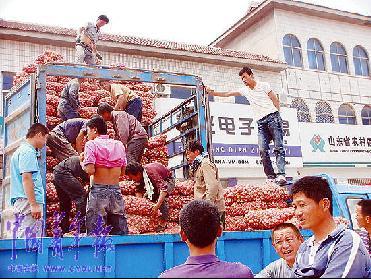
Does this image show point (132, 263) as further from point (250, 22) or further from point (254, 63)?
point (250, 22)

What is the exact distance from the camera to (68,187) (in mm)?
4281

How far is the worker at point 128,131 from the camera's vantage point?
510 centimetres

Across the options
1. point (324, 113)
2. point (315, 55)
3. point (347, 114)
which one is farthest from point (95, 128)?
point (347, 114)

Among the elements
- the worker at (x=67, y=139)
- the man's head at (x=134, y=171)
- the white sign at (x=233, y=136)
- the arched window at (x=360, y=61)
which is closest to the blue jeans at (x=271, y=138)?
the man's head at (x=134, y=171)

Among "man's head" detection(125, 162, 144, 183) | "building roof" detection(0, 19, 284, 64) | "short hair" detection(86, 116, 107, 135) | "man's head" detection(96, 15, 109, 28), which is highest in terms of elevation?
"building roof" detection(0, 19, 284, 64)

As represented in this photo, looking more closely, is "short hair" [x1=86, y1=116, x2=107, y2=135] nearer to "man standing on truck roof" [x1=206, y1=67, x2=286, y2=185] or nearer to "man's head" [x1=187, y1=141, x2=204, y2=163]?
"man's head" [x1=187, y1=141, x2=204, y2=163]

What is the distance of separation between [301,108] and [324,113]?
104 centimetres

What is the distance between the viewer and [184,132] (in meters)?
5.49

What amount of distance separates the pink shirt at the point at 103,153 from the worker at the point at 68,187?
0.54 m

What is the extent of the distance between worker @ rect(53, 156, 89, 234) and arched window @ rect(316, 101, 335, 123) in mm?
12461

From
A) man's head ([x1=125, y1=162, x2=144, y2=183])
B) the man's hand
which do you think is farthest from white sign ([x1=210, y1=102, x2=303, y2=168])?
the man's hand

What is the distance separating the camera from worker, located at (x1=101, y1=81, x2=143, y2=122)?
5516 mm

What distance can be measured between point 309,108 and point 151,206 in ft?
38.5

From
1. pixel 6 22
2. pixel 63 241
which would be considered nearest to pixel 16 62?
pixel 6 22
